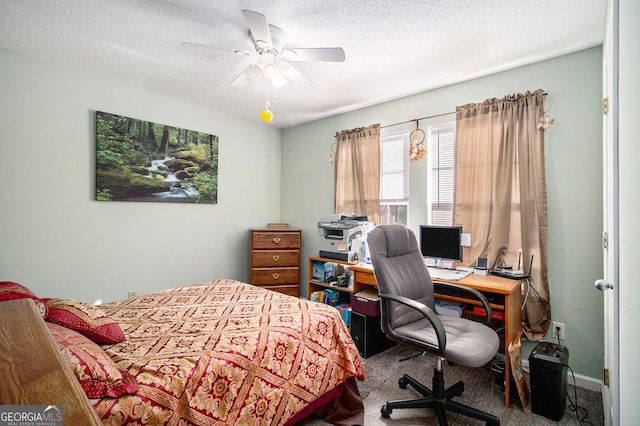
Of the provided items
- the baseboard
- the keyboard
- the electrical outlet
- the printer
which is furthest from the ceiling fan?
the baseboard

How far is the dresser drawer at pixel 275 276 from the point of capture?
384 cm

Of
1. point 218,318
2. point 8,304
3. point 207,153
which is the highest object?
point 207,153

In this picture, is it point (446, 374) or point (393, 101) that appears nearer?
point (446, 374)

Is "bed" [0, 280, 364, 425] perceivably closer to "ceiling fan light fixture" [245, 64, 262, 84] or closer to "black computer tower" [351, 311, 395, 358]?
"black computer tower" [351, 311, 395, 358]

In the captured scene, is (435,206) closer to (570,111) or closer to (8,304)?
(570,111)

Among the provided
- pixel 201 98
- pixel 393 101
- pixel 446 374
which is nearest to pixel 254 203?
pixel 201 98

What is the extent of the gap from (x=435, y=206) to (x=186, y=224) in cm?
285

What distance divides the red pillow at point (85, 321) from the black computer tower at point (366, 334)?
190cm

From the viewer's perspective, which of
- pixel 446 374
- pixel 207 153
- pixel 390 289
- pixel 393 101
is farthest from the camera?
pixel 207 153

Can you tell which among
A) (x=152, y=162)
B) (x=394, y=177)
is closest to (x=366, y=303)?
(x=394, y=177)

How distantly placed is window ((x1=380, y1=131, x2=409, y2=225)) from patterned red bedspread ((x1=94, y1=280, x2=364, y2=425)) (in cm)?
170

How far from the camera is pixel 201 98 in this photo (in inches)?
138

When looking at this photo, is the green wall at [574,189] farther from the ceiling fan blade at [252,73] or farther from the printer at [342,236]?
the ceiling fan blade at [252,73]

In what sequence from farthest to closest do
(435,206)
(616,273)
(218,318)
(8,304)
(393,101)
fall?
(393,101)
(435,206)
(218,318)
(616,273)
(8,304)
